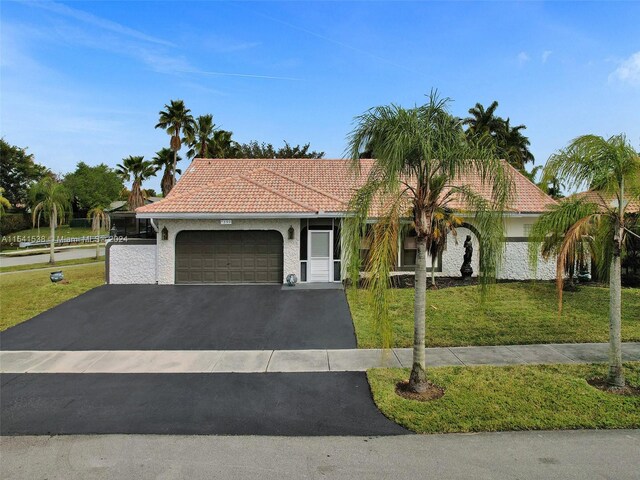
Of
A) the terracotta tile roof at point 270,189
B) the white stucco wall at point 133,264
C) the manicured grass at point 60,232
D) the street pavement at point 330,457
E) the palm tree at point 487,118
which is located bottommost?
the street pavement at point 330,457

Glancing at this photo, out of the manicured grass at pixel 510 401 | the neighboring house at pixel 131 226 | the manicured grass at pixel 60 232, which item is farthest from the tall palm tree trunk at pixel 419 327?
the manicured grass at pixel 60 232

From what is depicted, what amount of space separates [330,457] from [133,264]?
13.6 m

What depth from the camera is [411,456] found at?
5.04 meters

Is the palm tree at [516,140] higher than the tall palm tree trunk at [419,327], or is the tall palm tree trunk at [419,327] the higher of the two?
the palm tree at [516,140]

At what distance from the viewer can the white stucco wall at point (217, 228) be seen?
15.8 metres

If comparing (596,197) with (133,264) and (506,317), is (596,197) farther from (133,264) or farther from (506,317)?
(133,264)

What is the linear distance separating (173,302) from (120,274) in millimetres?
4206

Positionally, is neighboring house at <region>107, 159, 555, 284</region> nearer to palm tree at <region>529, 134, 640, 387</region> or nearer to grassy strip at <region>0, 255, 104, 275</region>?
palm tree at <region>529, 134, 640, 387</region>

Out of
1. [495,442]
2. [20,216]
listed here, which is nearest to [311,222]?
[495,442]

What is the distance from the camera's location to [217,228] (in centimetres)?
1580

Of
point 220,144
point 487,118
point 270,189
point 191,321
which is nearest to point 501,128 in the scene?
point 487,118

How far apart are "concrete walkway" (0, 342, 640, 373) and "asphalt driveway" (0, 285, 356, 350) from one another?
42cm

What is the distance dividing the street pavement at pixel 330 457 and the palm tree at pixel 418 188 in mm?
1607

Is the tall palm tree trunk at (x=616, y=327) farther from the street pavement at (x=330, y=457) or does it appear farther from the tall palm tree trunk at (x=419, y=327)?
the tall palm tree trunk at (x=419, y=327)
